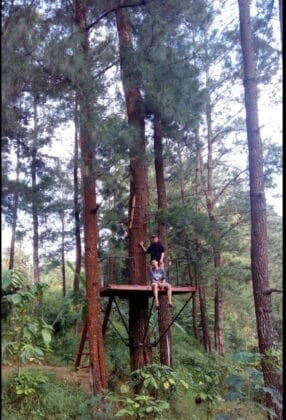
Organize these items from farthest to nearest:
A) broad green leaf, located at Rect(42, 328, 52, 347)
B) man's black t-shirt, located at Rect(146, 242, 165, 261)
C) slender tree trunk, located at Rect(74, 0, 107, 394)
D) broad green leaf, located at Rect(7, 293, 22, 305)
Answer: man's black t-shirt, located at Rect(146, 242, 165, 261) < slender tree trunk, located at Rect(74, 0, 107, 394) < broad green leaf, located at Rect(42, 328, 52, 347) < broad green leaf, located at Rect(7, 293, 22, 305)

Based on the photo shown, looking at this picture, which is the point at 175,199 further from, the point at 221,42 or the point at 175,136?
the point at 221,42

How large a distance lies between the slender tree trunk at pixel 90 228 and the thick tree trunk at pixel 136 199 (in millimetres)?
1022

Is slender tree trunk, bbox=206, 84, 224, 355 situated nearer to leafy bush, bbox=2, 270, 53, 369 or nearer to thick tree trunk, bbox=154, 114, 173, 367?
thick tree trunk, bbox=154, 114, 173, 367

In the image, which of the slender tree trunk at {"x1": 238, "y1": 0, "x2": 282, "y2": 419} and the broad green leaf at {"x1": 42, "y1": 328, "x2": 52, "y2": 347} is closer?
the broad green leaf at {"x1": 42, "y1": 328, "x2": 52, "y2": 347}

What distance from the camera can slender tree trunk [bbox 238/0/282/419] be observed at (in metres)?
7.22

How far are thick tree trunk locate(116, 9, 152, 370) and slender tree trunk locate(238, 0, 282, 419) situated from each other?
2.24 metres

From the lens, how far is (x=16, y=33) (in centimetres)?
632

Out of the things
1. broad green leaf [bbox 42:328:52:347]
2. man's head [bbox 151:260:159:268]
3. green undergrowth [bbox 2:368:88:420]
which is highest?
man's head [bbox 151:260:159:268]

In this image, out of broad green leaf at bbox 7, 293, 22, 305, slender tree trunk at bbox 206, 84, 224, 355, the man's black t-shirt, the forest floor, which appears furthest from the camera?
slender tree trunk at bbox 206, 84, 224, 355

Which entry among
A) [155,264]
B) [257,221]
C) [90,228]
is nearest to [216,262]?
[257,221]

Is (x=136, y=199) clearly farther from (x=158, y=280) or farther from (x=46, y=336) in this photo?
(x=46, y=336)

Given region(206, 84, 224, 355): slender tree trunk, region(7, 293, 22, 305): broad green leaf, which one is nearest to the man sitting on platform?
region(7, 293, 22, 305): broad green leaf

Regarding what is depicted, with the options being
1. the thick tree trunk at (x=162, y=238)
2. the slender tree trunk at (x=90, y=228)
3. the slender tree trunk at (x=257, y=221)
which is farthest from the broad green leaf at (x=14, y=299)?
the thick tree trunk at (x=162, y=238)

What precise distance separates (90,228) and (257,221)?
122 inches
